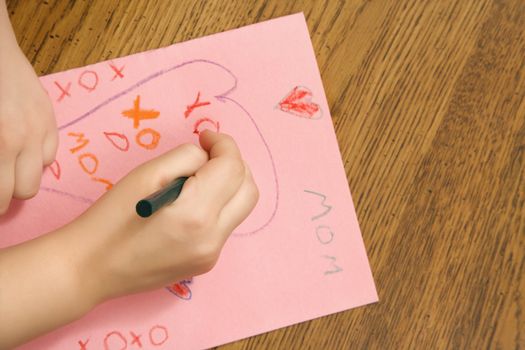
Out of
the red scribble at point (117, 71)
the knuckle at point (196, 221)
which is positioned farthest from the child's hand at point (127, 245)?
the red scribble at point (117, 71)

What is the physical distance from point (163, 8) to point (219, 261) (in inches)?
8.8

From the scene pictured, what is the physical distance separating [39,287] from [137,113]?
165 mm

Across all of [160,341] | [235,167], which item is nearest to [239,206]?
[235,167]

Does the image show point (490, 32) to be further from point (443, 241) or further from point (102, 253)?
point (102, 253)

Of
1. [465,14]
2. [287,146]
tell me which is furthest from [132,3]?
[465,14]

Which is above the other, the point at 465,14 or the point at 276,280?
the point at 465,14

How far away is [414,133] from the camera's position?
524mm

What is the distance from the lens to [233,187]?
451mm

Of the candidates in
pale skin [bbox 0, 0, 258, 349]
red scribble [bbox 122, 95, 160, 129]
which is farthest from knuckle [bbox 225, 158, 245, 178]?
red scribble [bbox 122, 95, 160, 129]

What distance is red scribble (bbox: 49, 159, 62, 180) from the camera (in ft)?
Answer: 1.69

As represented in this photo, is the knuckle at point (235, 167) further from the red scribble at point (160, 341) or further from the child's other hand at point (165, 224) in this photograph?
the red scribble at point (160, 341)

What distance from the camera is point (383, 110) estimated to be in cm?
52

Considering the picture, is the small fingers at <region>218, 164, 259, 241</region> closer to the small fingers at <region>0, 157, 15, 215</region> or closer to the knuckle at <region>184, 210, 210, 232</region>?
the knuckle at <region>184, 210, 210, 232</region>

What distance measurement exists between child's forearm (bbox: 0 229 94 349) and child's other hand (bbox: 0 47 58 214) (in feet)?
0.17
